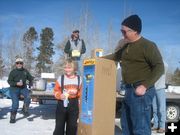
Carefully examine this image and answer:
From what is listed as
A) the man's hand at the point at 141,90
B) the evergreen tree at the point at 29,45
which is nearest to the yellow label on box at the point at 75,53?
the man's hand at the point at 141,90

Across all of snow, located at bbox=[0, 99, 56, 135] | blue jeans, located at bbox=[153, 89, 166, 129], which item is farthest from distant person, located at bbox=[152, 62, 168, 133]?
snow, located at bbox=[0, 99, 56, 135]

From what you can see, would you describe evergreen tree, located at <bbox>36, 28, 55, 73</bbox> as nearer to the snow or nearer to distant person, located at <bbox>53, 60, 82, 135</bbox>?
the snow

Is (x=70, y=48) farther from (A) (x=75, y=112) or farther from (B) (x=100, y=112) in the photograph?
(B) (x=100, y=112)

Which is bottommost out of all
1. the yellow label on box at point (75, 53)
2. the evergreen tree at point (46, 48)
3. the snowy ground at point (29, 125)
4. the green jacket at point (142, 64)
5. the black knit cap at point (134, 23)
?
the snowy ground at point (29, 125)

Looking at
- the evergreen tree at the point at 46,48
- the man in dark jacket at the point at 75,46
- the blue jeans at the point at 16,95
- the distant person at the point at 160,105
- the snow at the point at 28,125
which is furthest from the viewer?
the evergreen tree at the point at 46,48

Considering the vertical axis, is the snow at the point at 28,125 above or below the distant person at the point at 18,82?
below

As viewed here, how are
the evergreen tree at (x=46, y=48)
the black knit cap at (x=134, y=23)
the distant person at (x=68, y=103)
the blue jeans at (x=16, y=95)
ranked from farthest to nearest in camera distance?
1. the evergreen tree at (x=46, y=48)
2. the blue jeans at (x=16, y=95)
3. the distant person at (x=68, y=103)
4. the black knit cap at (x=134, y=23)

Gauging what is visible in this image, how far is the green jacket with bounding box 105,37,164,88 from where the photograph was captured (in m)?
4.59

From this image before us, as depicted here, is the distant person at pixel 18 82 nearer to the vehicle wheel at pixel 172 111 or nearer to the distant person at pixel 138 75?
the vehicle wheel at pixel 172 111

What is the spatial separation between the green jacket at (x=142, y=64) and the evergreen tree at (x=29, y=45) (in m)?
51.4

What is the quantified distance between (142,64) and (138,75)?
15 cm

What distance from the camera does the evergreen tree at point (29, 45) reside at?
56281 mm

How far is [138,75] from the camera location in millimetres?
4711

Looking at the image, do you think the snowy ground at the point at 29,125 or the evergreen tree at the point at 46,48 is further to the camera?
the evergreen tree at the point at 46,48
